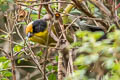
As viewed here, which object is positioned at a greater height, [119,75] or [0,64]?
[119,75]

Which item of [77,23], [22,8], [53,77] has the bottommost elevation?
[53,77]

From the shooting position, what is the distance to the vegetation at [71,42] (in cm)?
93

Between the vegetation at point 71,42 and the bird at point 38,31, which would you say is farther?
the bird at point 38,31

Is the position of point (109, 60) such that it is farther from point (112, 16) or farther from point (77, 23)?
point (77, 23)

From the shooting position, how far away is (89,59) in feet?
2.97

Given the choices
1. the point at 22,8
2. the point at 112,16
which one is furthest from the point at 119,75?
the point at 22,8

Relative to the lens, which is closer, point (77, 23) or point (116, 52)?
point (116, 52)

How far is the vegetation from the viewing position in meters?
0.93

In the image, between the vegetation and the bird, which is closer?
the vegetation

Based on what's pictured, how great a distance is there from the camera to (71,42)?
7.72 ft

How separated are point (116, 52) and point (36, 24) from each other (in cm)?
179

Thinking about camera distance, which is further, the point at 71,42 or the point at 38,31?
the point at 38,31

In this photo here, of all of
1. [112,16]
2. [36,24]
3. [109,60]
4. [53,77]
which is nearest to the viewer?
[109,60]

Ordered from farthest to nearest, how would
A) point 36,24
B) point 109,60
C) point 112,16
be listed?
1. point 36,24
2. point 112,16
3. point 109,60
